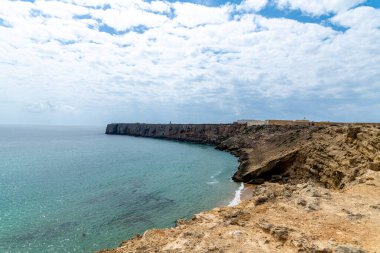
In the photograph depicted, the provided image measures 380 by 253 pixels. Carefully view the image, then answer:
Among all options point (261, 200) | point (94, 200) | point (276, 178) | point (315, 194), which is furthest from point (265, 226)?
point (276, 178)

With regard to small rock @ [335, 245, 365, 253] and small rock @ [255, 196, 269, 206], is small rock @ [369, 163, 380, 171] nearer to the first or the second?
small rock @ [255, 196, 269, 206]

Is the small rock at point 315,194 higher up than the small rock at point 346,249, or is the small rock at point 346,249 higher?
the small rock at point 315,194

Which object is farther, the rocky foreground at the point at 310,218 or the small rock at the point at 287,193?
the small rock at the point at 287,193

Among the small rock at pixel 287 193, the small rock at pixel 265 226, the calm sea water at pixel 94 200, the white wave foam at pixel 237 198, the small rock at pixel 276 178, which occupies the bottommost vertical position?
the calm sea water at pixel 94 200

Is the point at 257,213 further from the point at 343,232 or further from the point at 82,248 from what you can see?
the point at 82,248

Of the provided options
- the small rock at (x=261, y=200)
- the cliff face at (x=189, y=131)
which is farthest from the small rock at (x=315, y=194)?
the cliff face at (x=189, y=131)

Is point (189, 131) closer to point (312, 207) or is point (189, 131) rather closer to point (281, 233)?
point (312, 207)

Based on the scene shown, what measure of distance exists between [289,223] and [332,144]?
2340 cm

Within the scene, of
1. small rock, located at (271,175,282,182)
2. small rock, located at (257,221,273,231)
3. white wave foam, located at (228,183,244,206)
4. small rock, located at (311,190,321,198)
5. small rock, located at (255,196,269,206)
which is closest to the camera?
small rock, located at (257,221,273,231)

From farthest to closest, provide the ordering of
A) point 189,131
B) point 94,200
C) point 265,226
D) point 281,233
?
1. point 189,131
2. point 94,200
3. point 265,226
4. point 281,233

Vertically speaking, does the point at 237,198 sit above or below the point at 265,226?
below

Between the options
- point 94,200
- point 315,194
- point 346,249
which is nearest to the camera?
point 346,249

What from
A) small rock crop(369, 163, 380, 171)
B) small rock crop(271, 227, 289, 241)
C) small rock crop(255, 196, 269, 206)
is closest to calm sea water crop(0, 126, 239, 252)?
small rock crop(255, 196, 269, 206)

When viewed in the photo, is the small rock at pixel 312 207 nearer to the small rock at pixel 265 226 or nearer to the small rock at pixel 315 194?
the small rock at pixel 315 194
